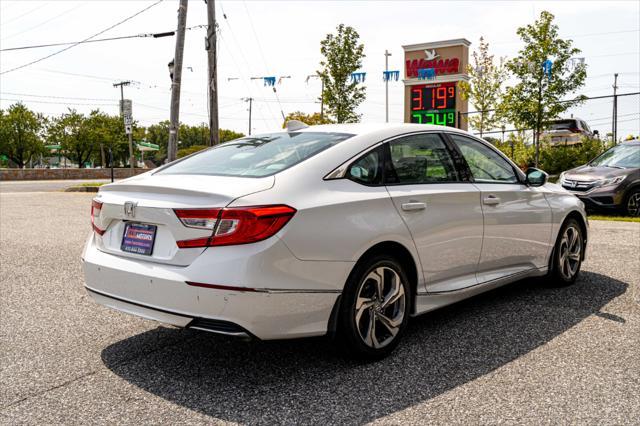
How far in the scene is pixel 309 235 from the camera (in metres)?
3.30

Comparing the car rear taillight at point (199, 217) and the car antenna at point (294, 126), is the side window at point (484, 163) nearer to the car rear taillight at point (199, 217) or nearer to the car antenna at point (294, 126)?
the car antenna at point (294, 126)

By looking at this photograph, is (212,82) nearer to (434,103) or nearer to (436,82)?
(434,103)

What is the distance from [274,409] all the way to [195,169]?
1.66 m

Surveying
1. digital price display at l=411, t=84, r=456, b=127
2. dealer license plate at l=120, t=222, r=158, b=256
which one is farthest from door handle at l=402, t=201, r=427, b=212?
digital price display at l=411, t=84, r=456, b=127

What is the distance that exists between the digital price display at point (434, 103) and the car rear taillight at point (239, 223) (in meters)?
21.5

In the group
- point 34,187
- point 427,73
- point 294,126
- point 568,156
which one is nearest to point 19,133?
point 34,187

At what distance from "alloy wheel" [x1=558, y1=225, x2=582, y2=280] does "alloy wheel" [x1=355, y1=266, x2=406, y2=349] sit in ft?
8.20

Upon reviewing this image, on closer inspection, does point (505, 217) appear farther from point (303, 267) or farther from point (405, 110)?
point (405, 110)

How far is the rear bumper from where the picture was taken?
312 centimetres

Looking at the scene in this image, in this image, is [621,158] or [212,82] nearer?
[621,158]

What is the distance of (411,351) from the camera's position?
13.2 ft

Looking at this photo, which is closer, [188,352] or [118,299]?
[118,299]

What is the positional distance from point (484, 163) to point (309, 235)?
87.0 inches

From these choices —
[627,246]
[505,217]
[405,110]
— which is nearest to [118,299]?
[505,217]
